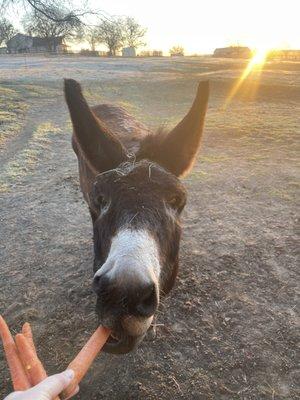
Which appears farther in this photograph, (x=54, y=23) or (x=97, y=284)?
(x=54, y=23)

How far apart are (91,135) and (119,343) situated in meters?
2.10

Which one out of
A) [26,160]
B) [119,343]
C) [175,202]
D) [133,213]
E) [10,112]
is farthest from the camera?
[10,112]

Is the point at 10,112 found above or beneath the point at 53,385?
beneath

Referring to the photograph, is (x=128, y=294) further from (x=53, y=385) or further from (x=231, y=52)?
(x=231, y=52)

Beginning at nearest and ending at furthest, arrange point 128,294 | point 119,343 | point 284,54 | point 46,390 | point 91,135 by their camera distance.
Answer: point 46,390, point 128,294, point 119,343, point 91,135, point 284,54

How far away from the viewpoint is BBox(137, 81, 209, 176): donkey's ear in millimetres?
4043

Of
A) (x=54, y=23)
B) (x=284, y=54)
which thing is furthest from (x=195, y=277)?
(x=284, y=54)

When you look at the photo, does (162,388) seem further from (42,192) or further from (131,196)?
(42,192)

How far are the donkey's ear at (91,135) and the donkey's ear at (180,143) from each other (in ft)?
0.88

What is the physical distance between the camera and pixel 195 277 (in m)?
5.64

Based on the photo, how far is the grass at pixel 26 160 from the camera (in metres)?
9.77

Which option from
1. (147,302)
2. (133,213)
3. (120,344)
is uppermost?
(133,213)

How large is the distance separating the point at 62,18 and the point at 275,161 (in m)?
13.2

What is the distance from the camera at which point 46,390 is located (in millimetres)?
1739
